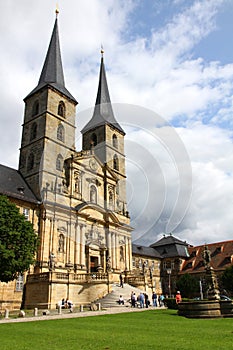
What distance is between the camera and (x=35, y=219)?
33.3m

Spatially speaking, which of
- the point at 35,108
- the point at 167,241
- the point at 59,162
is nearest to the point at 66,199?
the point at 59,162

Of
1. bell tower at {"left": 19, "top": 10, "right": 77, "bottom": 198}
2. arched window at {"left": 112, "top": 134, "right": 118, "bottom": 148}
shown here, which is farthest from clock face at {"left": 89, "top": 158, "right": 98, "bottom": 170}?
arched window at {"left": 112, "top": 134, "right": 118, "bottom": 148}

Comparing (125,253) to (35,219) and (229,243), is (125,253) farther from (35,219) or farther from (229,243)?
(229,243)

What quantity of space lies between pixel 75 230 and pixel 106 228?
6536 millimetres

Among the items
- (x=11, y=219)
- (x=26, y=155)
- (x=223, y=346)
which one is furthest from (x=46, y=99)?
(x=223, y=346)

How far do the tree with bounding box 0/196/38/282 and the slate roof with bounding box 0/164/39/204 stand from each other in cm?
758

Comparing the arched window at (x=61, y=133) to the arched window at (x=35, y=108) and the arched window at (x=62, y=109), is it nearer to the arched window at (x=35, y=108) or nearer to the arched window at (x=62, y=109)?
the arched window at (x=62, y=109)

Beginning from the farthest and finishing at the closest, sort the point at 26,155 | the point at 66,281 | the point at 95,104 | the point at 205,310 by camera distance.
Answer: the point at 95,104 < the point at 26,155 < the point at 66,281 < the point at 205,310

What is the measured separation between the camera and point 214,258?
56.3 metres

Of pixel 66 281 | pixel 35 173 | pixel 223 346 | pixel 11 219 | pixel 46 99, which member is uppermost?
pixel 46 99

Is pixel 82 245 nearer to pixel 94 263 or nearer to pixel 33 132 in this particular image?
pixel 94 263

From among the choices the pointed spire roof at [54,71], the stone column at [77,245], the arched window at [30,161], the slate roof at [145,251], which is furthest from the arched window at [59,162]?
the slate roof at [145,251]

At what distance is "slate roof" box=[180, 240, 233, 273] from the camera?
54.1m

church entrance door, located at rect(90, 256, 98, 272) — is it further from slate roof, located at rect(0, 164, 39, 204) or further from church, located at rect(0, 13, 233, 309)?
slate roof, located at rect(0, 164, 39, 204)
